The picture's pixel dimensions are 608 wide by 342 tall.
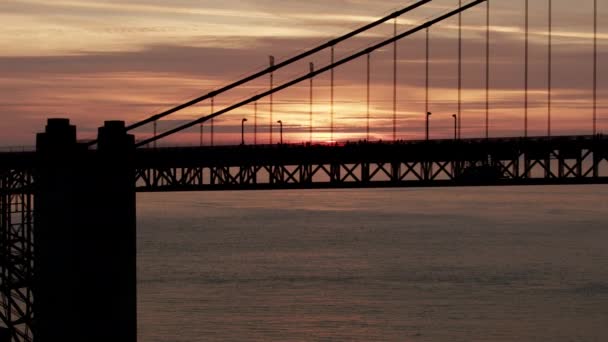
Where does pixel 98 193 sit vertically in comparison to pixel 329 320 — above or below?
above

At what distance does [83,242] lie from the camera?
136ft

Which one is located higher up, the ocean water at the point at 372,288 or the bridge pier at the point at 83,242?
the bridge pier at the point at 83,242

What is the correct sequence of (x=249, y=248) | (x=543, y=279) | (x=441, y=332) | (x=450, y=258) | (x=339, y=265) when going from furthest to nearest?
→ (x=249, y=248) < (x=450, y=258) < (x=339, y=265) < (x=543, y=279) < (x=441, y=332)

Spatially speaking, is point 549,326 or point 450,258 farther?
point 450,258

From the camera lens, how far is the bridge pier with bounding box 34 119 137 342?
4134cm

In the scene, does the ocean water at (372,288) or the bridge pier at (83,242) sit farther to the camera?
the ocean water at (372,288)

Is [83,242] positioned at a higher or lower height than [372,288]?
higher

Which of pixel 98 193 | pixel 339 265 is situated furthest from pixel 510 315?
pixel 98 193

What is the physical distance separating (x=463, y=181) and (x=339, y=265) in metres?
73.7

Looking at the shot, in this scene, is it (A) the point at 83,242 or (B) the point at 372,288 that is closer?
(A) the point at 83,242

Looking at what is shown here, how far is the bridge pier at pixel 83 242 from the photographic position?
41344 millimetres

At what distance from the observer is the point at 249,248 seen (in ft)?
537

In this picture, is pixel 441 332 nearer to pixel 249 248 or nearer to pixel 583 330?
pixel 583 330

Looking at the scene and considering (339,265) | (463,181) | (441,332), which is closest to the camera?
(463,181)
